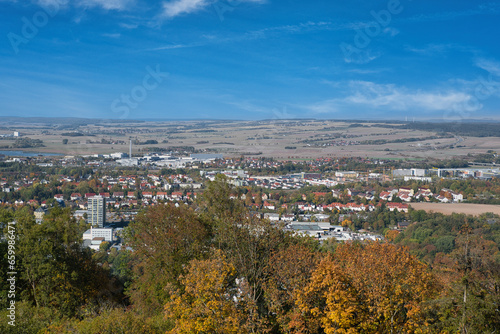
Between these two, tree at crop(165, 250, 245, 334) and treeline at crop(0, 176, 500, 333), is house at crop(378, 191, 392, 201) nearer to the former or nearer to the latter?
treeline at crop(0, 176, 500, 333)

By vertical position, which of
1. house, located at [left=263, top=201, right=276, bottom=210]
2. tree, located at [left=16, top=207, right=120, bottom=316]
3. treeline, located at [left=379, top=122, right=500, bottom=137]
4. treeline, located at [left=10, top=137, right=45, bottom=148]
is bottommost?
house, located at [left=263, top=201, right=276, bottom=210]

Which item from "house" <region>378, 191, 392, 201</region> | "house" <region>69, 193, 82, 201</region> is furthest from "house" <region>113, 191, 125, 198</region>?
"house" <region>378, 191, 392, 201</region>

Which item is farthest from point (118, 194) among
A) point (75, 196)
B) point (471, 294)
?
point (471, 294)

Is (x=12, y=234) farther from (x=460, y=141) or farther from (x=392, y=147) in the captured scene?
(x=460, y=141)

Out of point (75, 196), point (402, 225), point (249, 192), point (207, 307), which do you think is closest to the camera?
point (207, 307)

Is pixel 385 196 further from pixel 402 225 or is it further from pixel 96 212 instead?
pixel 96 212

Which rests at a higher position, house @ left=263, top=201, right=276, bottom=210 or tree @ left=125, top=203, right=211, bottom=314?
tree @ left=125, top=203, right=211, bottom=314

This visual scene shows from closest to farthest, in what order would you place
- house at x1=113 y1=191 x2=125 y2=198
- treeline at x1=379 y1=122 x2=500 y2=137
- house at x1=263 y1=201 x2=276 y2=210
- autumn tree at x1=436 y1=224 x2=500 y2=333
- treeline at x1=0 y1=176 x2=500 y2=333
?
autumn tree at x1=436 y1=224 x2=500 y2=333 → treeline at x1=0 y1=176 x2=500 y2=333 → house at x1=263 y1=201 x2=276 y2=210 → house at x1=113 y1=191 x2=125 y2=198 → treeline at x1=379 y1=122 x2=500 y2=137
